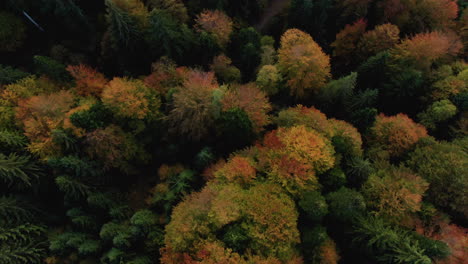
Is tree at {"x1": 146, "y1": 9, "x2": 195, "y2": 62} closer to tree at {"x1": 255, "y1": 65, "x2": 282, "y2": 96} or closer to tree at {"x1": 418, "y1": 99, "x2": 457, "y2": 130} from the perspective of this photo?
tree at {"x1": 255, "y1": 65, "x2": 282, "y2": 96}

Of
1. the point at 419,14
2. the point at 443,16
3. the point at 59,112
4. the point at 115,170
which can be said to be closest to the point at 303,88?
the point at 419,14

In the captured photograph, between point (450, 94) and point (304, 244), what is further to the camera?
point (450, 94)

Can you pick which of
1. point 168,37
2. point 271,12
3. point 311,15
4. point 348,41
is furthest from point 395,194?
point 271,12

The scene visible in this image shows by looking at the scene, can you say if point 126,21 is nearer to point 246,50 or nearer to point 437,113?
point 246,50

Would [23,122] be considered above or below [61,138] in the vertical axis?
below

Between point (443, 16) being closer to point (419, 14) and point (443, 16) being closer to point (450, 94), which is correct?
point (419, 14)

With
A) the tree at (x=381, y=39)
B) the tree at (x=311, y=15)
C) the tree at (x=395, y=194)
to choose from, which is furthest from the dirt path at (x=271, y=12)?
the tree at (x=395, y=194)
